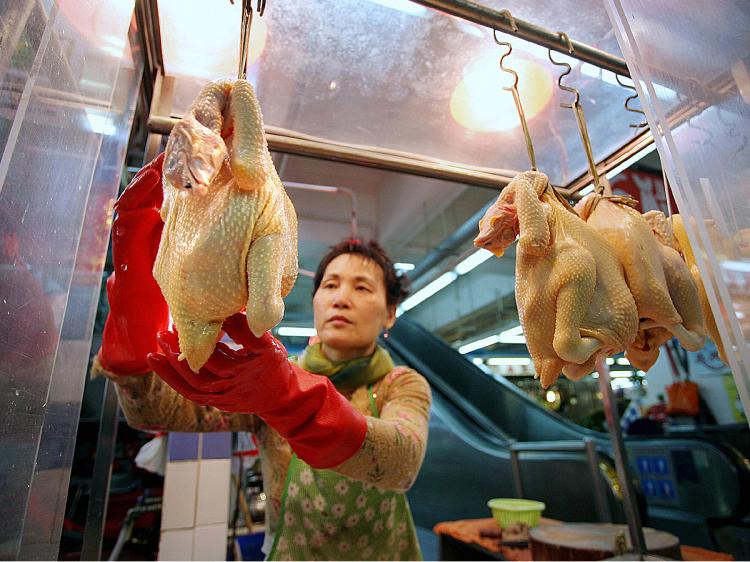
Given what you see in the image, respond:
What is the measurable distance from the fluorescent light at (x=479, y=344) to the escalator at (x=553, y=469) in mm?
2065

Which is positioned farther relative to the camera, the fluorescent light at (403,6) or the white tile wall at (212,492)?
the white tile wall at (212,492)

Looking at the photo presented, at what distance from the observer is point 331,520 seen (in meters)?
1.20

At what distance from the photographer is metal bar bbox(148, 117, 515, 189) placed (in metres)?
1.01

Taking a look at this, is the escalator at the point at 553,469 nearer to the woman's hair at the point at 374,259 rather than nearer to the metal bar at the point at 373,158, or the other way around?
the woman's hair at the point at 374,259

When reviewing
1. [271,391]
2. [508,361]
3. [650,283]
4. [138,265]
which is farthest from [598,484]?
[508,361]

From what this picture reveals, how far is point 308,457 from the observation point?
0.75m

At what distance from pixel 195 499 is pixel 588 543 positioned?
1812 millimetres

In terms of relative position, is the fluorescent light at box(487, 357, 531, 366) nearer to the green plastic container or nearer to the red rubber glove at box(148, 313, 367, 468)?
the green plastic container

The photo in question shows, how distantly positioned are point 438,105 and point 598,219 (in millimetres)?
754

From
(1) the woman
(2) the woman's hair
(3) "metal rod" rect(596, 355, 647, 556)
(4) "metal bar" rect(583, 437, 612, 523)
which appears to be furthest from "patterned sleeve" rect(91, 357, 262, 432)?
(4) "metal bar" rect(583, 437, 612, 523)

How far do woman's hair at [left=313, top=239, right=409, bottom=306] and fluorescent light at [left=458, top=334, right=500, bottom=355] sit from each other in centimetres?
687

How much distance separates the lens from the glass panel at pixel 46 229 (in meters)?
0.40

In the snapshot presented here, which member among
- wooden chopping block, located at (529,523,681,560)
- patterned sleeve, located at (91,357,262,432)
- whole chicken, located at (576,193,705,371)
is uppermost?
whole chicken, located at (576,193,705,371)

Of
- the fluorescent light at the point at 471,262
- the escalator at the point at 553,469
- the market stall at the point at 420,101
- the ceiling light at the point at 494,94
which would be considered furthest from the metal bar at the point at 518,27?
the fluorescent light at the point at 471,262
